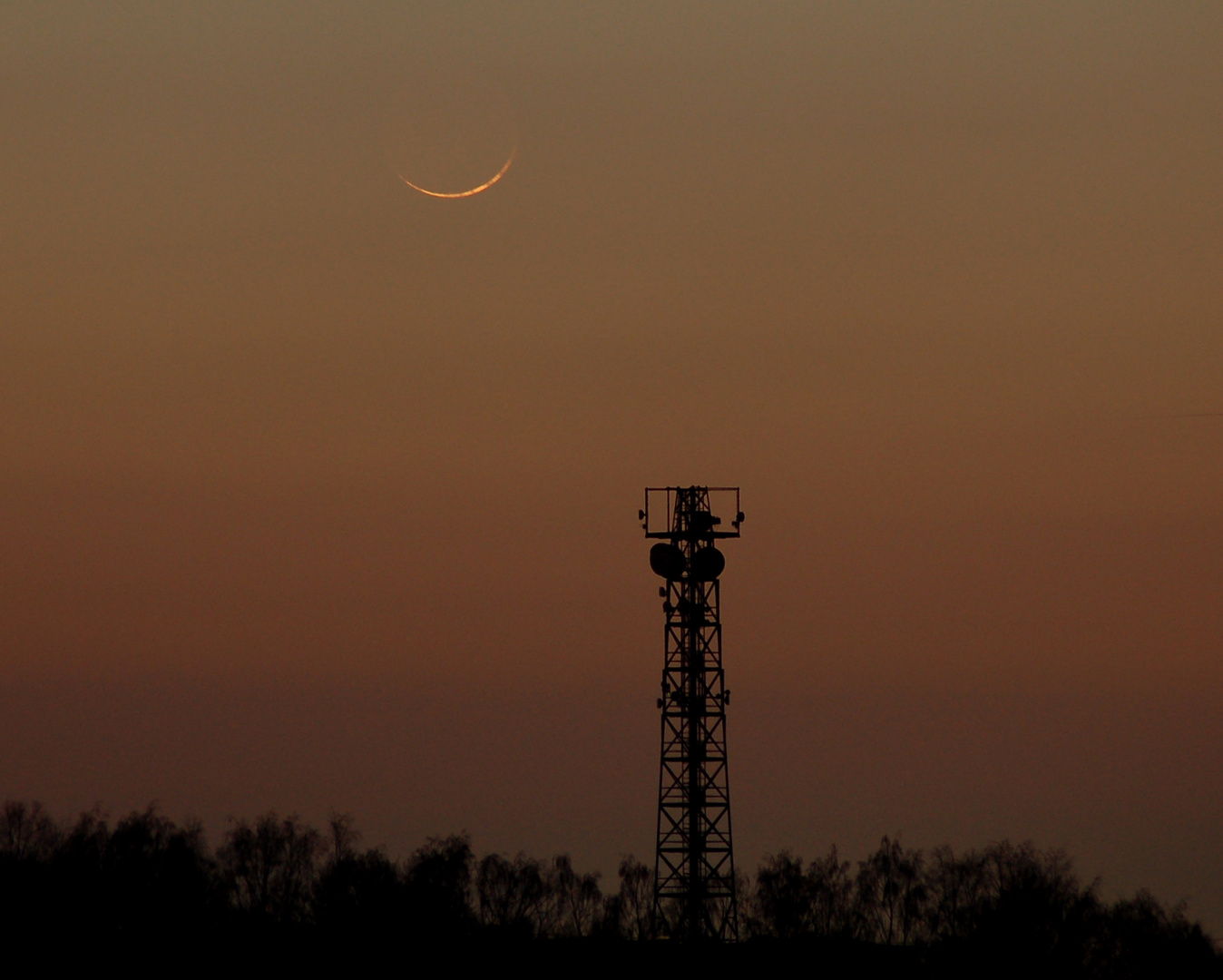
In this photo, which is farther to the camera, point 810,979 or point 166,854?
point 166,854

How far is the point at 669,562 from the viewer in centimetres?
9125

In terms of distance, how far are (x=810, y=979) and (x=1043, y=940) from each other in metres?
11.6

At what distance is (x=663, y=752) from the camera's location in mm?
89875

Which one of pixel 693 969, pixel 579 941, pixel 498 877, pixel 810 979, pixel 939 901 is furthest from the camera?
pixel 498 877

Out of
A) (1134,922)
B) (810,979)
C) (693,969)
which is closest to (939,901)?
(1134,922)

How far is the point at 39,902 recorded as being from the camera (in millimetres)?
100250

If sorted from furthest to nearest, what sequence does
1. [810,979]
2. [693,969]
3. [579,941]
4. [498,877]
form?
[498,877] < [579,941] < [810,979] < [693,969]

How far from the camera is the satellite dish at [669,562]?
9125 cm

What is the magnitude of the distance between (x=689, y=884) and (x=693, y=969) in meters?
3.11

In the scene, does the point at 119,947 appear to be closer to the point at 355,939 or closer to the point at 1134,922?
the point at 355,939

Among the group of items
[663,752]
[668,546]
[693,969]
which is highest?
[668,546]

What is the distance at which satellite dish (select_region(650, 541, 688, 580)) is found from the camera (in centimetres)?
9125

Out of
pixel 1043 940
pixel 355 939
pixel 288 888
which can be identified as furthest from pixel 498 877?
pixel 1043 940

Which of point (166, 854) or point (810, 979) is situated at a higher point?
point (166, 854)
